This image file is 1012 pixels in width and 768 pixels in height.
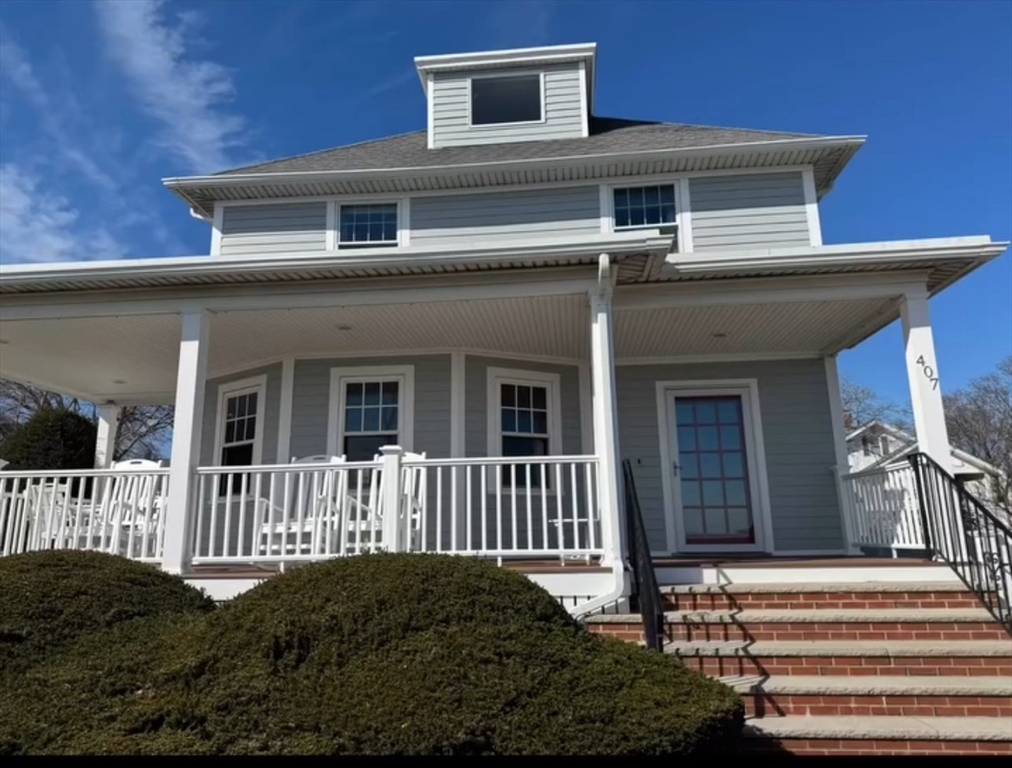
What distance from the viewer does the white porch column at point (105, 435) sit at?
9837mm

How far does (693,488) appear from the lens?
7.94 m

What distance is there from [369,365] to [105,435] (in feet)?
16.3

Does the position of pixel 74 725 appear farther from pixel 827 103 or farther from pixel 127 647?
pixel 827 103

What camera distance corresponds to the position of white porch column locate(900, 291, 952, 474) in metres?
5.54

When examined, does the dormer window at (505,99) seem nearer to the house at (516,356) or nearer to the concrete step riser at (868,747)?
the house at (516,356)

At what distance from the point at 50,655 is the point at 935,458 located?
6245 mm

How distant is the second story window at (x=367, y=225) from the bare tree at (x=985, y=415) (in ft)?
79.7

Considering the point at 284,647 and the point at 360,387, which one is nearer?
the point at 284,647

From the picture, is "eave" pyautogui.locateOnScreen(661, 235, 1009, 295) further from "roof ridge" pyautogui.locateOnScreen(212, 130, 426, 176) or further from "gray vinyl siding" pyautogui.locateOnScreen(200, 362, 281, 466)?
"roof ridge" pyautogui.locateOnScreen(212, 130, 426, 176)

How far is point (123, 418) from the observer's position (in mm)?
24047

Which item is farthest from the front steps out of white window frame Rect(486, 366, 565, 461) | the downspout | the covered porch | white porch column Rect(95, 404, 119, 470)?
white porch column Rect(95, 404, 119, 470)

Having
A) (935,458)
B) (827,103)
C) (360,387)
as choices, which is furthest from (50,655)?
(827,103)

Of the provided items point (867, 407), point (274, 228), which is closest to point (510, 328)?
point (274, 228)

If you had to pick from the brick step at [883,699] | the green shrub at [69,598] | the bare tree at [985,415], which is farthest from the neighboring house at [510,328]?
the bare tree at [985,415]
